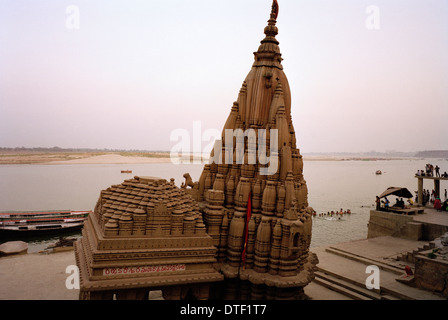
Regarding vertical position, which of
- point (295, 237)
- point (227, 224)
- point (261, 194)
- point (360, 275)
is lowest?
point (360, 275)

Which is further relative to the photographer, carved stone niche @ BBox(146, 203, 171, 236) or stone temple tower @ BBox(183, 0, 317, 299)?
stone temple tower @ BBox(183, 0, 317, 299)

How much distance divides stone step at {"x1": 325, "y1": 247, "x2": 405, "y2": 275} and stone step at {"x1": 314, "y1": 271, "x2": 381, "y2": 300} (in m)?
2.89

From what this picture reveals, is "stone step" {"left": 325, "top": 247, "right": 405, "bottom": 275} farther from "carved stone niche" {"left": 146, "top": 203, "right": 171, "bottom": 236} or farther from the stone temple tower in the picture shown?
"carved stone niche" {"left": 146, "top": 203, "right": 171, "bottom": 236}

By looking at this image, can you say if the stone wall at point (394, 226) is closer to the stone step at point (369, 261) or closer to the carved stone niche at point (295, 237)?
the stone step at point (369, 261)

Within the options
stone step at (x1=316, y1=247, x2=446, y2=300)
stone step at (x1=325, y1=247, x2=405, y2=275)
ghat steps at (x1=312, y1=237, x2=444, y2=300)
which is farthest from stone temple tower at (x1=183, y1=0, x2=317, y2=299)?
stone step at (x1=325, y1=247, x2=405, y2=275)

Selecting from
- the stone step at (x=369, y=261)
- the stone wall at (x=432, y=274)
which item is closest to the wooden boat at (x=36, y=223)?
the stone step at (x=369, y=261)

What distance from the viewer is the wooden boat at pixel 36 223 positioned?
2433 centimetres

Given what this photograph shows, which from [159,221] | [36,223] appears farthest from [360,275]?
[36,223]

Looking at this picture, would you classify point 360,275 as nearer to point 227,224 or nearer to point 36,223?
point 227,224

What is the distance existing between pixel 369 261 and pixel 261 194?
1024 cm

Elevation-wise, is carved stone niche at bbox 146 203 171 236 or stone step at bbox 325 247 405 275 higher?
carved stone niche at bbox 146 203 171 236

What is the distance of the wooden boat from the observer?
24.3 m

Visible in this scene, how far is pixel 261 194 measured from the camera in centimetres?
1071

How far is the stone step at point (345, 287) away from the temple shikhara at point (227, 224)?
3059 mm
